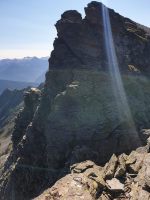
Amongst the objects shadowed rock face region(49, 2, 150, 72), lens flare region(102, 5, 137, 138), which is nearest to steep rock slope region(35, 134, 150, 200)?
lens flare region(102, 5, 137, 138)

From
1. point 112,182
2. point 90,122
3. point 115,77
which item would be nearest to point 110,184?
point 112,182

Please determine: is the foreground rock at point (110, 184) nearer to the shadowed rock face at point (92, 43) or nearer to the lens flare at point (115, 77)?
the lens flare at point (115, 77)

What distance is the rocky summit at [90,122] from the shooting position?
1838 inches

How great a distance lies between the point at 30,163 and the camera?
81312 mm

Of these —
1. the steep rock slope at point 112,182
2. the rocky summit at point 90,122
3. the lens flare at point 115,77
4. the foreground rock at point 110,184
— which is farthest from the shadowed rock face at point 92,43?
the foreground rock at point 110,184

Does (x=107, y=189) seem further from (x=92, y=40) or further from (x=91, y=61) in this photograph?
(x=92, y=40)

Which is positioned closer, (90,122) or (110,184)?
(110,184)

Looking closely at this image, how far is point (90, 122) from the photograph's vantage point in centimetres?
6569

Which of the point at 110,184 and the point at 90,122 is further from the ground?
Answer: the point at 90,122

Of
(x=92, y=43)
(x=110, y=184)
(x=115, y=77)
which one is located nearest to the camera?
(x=110, y=184)

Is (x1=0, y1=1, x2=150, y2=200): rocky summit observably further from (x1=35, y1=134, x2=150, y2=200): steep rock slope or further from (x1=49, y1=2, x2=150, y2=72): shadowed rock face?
(x1=49, y1=2, x2=150, y2=72): shadowed rock face

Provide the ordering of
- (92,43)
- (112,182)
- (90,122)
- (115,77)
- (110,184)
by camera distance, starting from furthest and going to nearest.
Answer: (92,43), (115,77), (90,122), (112,182), (110,184)

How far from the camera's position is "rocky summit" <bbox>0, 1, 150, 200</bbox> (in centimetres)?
4669

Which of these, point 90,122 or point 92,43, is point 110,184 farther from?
point 92,43
